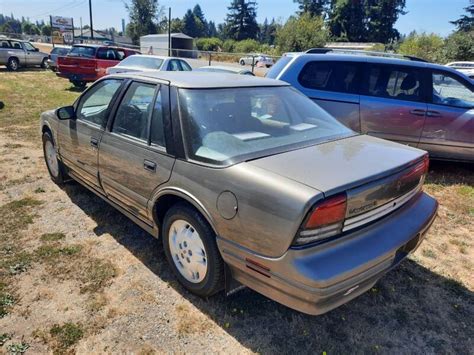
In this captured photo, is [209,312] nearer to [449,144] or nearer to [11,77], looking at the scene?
[449,144]

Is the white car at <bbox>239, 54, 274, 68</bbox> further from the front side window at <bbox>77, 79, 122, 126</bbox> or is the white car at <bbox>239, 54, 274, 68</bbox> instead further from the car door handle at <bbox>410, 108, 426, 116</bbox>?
the front side window at <bbox>77, 79, 122, 126</bbox>

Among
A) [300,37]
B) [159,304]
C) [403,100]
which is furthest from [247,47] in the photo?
[159,304]

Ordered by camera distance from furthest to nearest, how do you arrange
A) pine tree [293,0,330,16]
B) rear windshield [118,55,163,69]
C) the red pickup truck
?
1. pine tree [293,0,330,16]
2. the red pickup truck
3. rear windshield [118,55,163,69]

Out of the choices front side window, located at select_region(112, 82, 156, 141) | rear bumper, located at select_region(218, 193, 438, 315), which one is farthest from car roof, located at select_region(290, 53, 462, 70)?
rear bumper, located at select_region(218, 193, 438, 315)

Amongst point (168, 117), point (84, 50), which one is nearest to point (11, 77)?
point (84, 50)

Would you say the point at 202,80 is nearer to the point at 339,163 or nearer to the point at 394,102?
the point at 339,163

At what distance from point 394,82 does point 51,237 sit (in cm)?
519

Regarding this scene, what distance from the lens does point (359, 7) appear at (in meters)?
61.1

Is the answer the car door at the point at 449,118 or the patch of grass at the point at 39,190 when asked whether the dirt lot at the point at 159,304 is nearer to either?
the patch of grass at the point at 39,190

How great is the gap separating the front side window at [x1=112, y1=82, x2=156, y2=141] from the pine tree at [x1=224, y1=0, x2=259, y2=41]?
81.0 m

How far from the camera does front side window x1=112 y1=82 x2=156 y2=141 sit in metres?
2.98

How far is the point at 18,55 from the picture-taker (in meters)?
19.8

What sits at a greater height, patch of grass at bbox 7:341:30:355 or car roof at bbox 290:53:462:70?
car roof at bbox 290:53:462:70

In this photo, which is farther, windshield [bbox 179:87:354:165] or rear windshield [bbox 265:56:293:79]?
rear windshield [bbox 265:56:293:79]
